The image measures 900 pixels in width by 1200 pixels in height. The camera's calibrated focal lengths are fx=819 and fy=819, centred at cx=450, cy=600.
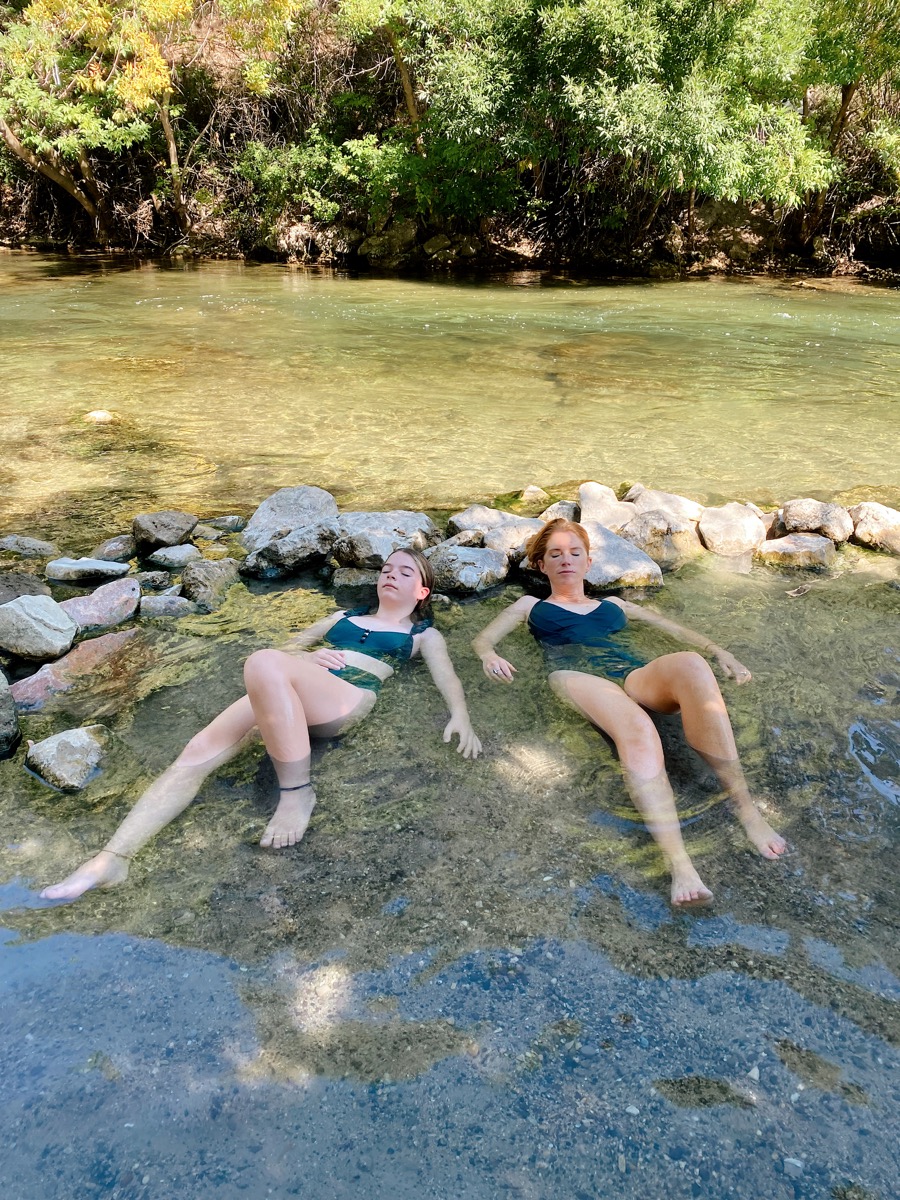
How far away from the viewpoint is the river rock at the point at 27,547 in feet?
14.9

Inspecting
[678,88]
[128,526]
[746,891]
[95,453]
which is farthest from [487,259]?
[746,891]

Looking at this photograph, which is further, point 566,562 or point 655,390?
point 655,390

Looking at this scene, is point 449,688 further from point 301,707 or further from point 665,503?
point 665,503

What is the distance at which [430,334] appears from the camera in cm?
1162

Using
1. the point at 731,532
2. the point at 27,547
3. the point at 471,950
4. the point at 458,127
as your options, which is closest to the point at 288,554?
the point at 27,547

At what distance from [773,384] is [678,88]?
903cm

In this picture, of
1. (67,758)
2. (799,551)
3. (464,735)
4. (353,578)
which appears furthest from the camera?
(799,551)

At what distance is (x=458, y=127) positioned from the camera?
16219mm

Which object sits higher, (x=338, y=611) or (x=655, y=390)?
(x=655, y=390)

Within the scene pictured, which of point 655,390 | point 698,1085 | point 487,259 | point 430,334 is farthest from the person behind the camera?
point 487,259

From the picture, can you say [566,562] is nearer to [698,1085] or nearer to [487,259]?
[698,1085]

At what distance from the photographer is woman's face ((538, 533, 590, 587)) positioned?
3.87m

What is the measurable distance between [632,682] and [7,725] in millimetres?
2339

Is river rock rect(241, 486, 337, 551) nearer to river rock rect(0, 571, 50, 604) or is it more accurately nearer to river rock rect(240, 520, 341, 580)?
river rock rect(240, 520, 341, 580)
